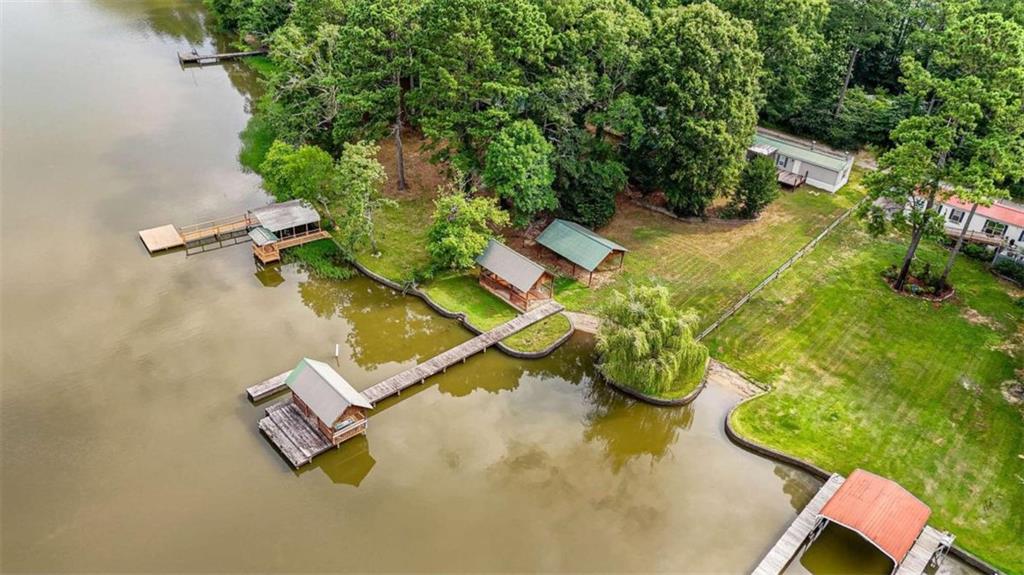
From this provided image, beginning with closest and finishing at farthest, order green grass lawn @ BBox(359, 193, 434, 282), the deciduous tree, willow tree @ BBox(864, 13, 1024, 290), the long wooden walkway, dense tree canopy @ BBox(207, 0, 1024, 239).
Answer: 1. the long wooden walkway
2. willow tree @ BBox(864, 13, 1024, 290)
3. dense tree canopy @ BBox(207, 0, 1024, 239)
4. the deciduous tree
5. green grass lawn @ BBox(359, 193, 434, 282)

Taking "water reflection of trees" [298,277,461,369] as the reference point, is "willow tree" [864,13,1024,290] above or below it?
above

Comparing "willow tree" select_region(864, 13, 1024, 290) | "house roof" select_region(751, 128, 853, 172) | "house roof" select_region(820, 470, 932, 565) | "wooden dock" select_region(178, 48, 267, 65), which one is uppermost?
"willow tree" select_region(864, 13, 1024, 290)

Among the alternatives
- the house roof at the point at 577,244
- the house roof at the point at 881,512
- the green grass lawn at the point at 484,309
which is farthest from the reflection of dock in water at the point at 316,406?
the house roof at the point at 881,512

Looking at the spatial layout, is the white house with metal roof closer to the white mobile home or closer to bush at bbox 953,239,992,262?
the white mobile home

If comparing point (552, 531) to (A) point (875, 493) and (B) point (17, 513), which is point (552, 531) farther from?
(B) point (17, 513)

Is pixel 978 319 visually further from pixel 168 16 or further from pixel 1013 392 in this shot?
pixel 168 16

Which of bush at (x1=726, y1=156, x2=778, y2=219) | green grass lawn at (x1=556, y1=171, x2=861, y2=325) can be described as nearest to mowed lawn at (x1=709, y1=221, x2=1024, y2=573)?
green grass lawn at (x1=556, y1=171, x2=861, y2=325)

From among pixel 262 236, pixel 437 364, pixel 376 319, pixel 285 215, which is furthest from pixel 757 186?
pixel 262 236
